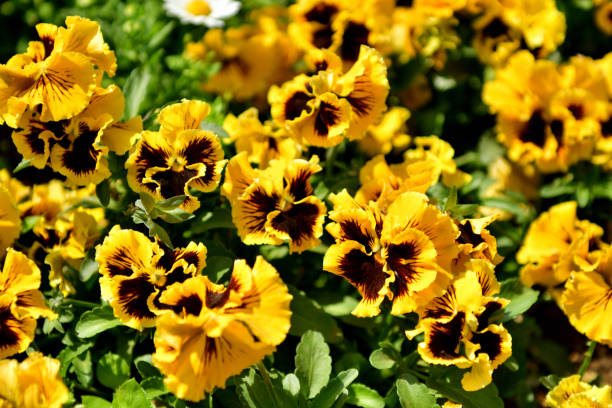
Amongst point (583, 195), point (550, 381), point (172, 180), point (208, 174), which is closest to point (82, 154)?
point (172, 180)

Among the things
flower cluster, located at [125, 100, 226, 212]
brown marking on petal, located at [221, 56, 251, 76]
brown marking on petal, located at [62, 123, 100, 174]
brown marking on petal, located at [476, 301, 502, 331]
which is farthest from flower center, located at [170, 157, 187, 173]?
brown marking on petal, located at [221, 56, 251, 76]

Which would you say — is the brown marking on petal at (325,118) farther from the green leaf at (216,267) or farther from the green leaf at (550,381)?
the green leaf at (550,381)

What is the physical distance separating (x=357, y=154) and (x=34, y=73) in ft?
4.89

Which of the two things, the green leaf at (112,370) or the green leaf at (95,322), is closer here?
the green leaf at (95,322)

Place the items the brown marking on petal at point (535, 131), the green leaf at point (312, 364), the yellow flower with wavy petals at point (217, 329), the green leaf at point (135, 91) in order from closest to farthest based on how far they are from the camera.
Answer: the yellow flower with wavy petals at point (217, 329)
the green leaf at point (312, 364)
the green leaf at point (135, 91)
the brown marking on petal at point (535, 131)

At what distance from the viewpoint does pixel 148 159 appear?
1894mm

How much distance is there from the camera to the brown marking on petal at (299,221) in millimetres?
1940

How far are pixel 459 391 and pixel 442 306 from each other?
323 millimetres

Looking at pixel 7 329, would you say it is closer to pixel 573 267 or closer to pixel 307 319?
pixel 307 319

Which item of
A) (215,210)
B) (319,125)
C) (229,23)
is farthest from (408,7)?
(215,210)

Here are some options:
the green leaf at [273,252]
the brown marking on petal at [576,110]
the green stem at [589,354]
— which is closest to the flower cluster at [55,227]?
the green leaf at [273,252]

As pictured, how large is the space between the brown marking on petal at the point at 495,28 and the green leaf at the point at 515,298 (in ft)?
4.54

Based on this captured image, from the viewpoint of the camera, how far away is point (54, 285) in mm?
2023

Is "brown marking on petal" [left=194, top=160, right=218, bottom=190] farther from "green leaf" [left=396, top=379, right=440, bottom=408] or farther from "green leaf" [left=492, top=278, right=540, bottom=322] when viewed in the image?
"green leaf" [left=492, top=278, right=540, bottom=322]
